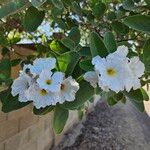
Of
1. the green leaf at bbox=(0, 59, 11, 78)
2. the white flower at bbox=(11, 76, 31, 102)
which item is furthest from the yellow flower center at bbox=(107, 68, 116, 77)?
the green leaf at bbox=(0, 59, 11, 78)

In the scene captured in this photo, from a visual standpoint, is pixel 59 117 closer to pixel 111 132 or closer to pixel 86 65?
pixel 86 65

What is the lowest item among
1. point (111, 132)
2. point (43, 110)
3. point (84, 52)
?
point (111, 132)

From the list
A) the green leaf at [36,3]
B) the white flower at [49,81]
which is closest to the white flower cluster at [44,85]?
the white flower at [49,81]

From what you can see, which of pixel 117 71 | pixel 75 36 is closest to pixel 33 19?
pixel 75 36

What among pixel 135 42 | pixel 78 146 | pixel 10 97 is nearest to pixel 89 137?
pixel 78 146

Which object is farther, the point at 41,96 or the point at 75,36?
the point at 75,36

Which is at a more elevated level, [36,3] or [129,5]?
[36,3]

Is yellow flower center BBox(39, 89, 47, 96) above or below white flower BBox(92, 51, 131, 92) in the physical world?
below

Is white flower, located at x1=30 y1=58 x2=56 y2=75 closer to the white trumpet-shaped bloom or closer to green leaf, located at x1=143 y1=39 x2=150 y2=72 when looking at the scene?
the white trumpet-shaped bloom
